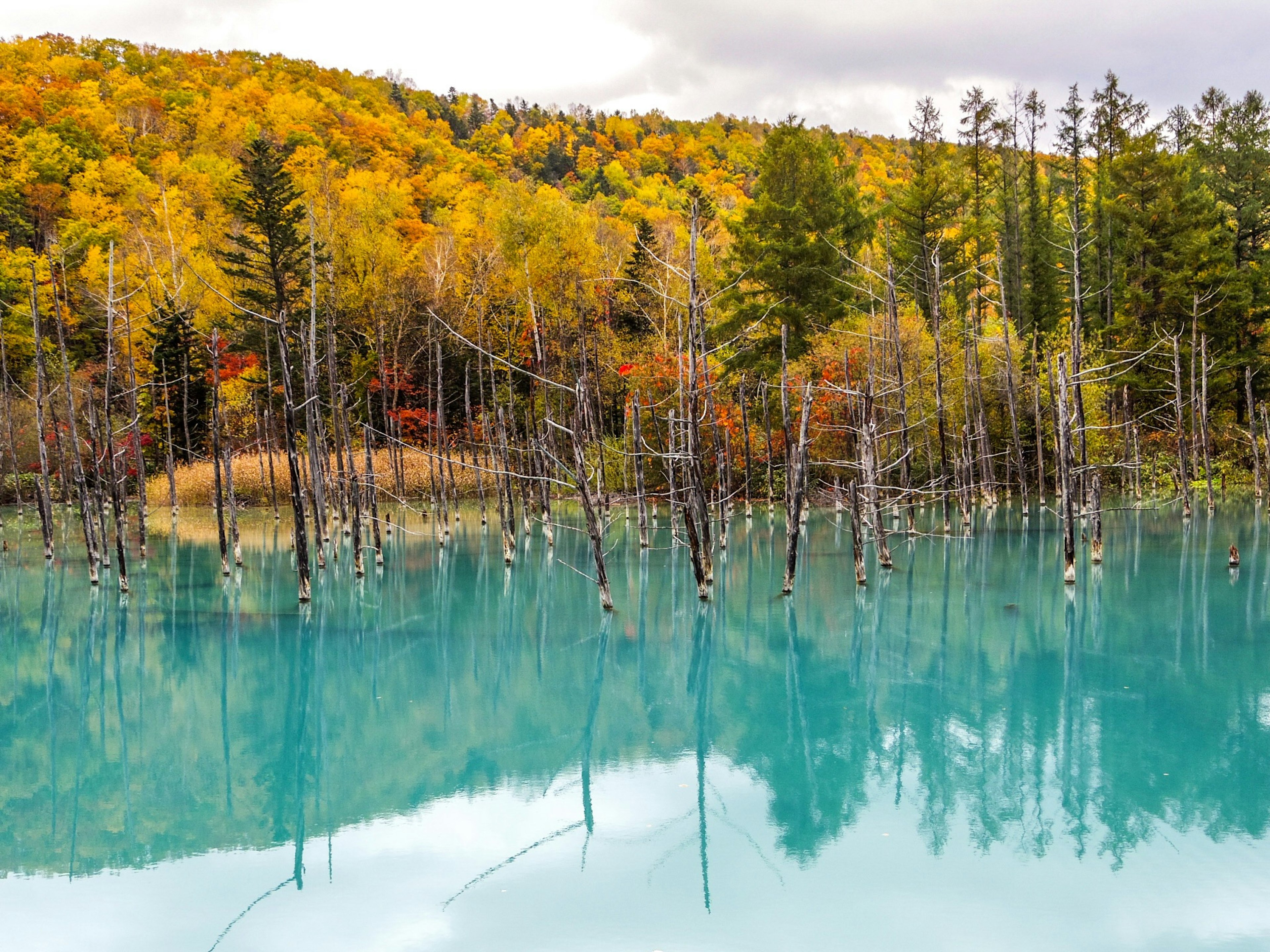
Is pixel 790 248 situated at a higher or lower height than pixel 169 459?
higher

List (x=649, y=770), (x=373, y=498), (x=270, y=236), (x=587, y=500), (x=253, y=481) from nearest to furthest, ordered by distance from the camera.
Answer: (x=649, y=770), (x=587, y=500), (x=373, y=498), (x=270, y=236), (x=253, y=481)

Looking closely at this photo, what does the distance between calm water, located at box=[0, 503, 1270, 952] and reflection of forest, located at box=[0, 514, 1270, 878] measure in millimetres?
53

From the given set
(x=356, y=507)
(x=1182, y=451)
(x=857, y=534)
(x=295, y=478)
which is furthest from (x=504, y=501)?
(x=1182, y=451)

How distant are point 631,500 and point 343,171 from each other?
3300 cm

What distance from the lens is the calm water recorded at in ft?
21.2

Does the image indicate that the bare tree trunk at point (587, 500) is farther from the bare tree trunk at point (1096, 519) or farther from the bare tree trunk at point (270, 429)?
the bare tree trunk at point (1096, 519)

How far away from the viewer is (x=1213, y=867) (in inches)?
267

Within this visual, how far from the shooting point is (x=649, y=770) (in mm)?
9266

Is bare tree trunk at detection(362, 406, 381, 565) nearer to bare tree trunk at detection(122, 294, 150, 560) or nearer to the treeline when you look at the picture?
the treeline

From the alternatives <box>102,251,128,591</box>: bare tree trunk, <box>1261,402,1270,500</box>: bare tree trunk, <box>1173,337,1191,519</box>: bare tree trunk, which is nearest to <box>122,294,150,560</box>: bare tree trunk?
<box>102,251,128,591</box>: bare tree trunk

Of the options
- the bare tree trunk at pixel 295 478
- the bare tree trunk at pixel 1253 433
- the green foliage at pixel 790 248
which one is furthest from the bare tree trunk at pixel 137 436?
the bare tree trunk at pixel 1253 433

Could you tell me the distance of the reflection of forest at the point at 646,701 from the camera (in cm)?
817

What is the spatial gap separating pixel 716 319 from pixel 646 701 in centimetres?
2352

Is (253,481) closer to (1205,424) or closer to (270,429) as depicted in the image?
(270,429)
